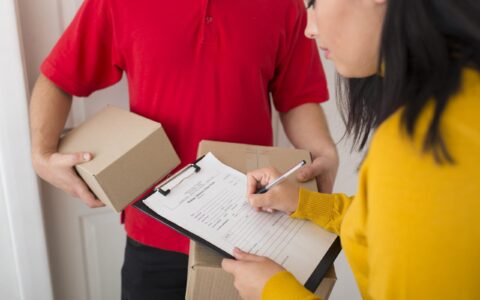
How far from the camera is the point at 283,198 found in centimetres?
77

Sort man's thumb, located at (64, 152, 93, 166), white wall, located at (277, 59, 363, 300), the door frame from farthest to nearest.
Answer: white wall, located at (277, 59, 363, 300)
the door frame
man's thumb, located at (64, 152, 93, 166)

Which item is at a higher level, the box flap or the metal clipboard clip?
the box flap

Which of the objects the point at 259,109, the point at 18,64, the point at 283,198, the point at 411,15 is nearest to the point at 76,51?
the point at 18,64

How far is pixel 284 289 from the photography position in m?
0.60

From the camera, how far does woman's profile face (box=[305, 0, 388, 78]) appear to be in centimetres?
55

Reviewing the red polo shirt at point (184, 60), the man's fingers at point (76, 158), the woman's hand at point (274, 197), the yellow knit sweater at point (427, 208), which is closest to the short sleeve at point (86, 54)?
the red polo shirt at point (184, 60)

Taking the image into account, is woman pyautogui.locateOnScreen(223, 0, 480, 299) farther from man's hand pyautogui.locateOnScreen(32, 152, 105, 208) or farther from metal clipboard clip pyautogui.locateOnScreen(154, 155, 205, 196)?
man's hand pyautogui.locateOnScreen(32, 152, 105, 208)

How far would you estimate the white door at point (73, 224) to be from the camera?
1.10m

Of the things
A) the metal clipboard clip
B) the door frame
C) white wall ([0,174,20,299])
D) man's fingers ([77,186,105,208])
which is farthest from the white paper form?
white wall ([0,174,20,299])

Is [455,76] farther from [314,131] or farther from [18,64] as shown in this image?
[18,64]

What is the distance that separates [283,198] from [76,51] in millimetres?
595

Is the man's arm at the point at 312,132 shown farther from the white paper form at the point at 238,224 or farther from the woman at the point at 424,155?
the woman at the point at 424,155

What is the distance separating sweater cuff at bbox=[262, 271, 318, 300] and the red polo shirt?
1.54 feet

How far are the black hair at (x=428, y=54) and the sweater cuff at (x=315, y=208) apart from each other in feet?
0.94
